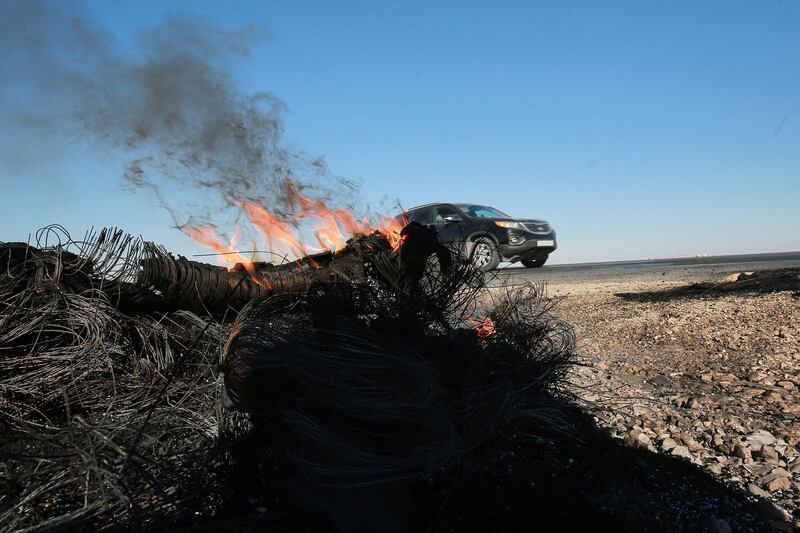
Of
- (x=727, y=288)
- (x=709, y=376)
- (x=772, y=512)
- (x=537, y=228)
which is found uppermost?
(x=537, y=228)

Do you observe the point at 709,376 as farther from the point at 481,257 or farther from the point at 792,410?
the point at 481,257

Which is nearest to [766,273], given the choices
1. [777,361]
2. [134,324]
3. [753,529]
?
[777,361]

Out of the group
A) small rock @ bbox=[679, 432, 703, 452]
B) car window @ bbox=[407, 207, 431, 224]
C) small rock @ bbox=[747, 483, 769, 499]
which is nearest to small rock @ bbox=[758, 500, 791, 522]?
small rock @ bbox=[747, 483, 769, 499]

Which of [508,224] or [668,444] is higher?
[508,224]

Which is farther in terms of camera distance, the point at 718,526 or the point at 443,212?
the point at 443,212

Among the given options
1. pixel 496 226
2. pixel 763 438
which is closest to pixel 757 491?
pixel 763 438

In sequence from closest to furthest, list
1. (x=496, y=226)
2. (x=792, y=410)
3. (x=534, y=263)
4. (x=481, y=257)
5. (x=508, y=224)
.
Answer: (x=792, y=410), (x=481, y=257), (x=496, y=226), (x=508, y=224), (x=534, y=263)

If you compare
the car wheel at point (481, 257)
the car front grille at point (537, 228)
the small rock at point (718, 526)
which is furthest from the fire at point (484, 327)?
the car front grille at point (537, 228)

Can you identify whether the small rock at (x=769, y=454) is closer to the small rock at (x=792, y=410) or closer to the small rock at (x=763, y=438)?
the small rock at (x=763, y=438)

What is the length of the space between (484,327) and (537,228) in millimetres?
10514

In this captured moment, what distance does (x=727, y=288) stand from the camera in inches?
382

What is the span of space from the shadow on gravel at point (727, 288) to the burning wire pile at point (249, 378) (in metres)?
6.39

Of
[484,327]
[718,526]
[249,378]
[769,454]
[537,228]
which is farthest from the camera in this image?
[537,228]

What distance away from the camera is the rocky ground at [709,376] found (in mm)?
3883
